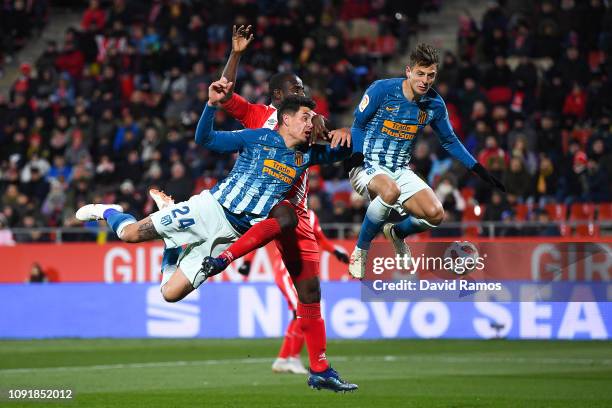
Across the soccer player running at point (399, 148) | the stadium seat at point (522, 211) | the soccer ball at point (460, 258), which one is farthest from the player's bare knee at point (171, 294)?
the stadium seat at point (522, 211)

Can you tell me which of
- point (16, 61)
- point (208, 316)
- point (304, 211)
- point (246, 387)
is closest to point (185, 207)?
point (304, 211)

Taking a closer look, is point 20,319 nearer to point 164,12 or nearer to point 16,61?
point 164,12

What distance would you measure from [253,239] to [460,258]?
244 centimetres

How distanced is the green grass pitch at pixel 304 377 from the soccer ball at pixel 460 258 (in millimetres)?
1225

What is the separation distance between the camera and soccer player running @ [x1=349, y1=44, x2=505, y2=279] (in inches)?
420

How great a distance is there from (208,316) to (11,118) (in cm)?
814

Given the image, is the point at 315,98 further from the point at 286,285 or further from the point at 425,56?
the point at 425,56

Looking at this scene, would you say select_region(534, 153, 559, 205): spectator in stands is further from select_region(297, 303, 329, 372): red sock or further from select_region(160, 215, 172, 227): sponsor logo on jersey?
select_region(160, 215, 172, 227): sponsor logo on jersey

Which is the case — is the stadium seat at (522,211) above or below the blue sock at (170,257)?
below

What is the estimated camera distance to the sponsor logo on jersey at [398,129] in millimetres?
10797

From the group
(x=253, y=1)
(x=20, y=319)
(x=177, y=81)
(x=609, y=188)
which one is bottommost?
(x=20, y=319)

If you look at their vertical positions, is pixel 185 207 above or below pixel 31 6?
below

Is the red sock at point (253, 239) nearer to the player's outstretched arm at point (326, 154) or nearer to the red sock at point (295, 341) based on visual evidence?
the player's outstretched arm at point (326, 154)

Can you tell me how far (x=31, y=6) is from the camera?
27.8 m
